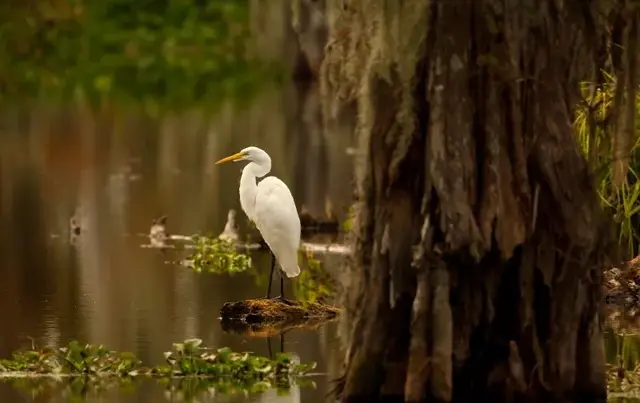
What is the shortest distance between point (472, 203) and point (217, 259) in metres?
6.54

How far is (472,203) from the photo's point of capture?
8.72 meters

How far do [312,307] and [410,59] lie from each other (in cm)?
389

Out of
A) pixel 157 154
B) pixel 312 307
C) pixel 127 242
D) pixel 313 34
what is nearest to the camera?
pixel 312 307

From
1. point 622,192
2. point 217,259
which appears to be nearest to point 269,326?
point 622,192

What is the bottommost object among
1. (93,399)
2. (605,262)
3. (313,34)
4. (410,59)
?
(93,399)

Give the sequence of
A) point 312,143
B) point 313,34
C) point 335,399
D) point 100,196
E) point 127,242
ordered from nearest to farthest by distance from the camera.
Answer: point 335,399, point 127,242, point 100,196, point 312,143, point 313,34

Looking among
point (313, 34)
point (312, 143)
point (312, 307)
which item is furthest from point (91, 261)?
point (313, 34)

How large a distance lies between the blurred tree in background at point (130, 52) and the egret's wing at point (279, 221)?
21805 mm

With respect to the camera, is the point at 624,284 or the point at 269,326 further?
the point at 624,284

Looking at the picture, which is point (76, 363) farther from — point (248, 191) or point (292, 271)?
point (248, 191)

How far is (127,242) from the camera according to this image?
16.8 meters

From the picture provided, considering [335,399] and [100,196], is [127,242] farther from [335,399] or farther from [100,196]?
[335,399]

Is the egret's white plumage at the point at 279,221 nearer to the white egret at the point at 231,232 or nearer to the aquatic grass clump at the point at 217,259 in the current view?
the aquatic grass clump at the point at 217,259

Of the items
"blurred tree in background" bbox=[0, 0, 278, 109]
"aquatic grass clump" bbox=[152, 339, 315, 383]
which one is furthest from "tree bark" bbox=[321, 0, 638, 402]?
"blurred tree in background" bbox=[0, 0, 278, 109]
